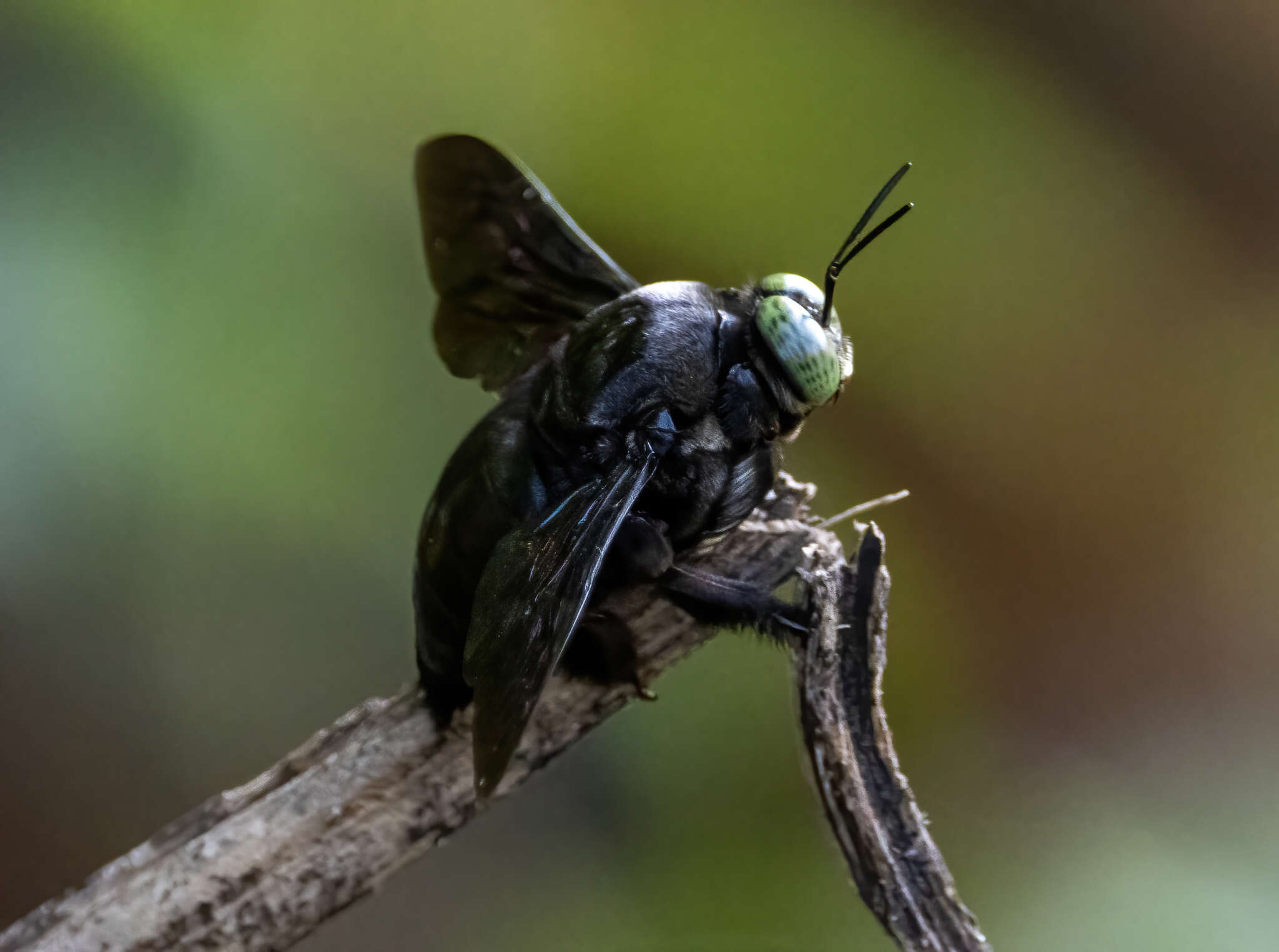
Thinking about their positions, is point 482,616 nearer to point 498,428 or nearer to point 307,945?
point 498,428

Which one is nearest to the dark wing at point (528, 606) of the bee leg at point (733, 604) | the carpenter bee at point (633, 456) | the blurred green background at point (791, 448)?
the carpenter bee at point (633, 456)

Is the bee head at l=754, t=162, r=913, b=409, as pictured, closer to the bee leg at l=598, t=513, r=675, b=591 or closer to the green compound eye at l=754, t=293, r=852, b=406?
the green compound eye at l=754, t=293, r=852, b=406

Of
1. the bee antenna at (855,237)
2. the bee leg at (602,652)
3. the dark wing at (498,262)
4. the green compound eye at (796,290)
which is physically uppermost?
the bee antenna at (855,237)

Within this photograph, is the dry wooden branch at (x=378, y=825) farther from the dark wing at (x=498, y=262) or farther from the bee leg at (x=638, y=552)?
the dark wing at (x=498, y=262)

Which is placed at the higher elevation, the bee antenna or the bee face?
the bee antenna

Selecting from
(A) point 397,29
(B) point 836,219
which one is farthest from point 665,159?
(A) point 397,29

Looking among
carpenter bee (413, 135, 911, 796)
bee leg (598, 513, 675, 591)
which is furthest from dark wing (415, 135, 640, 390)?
bee leg (598, 513, 675, 591)

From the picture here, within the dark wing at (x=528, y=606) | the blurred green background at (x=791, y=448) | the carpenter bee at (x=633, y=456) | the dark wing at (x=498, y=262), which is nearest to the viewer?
the dark wing at (x=528, y=606)
